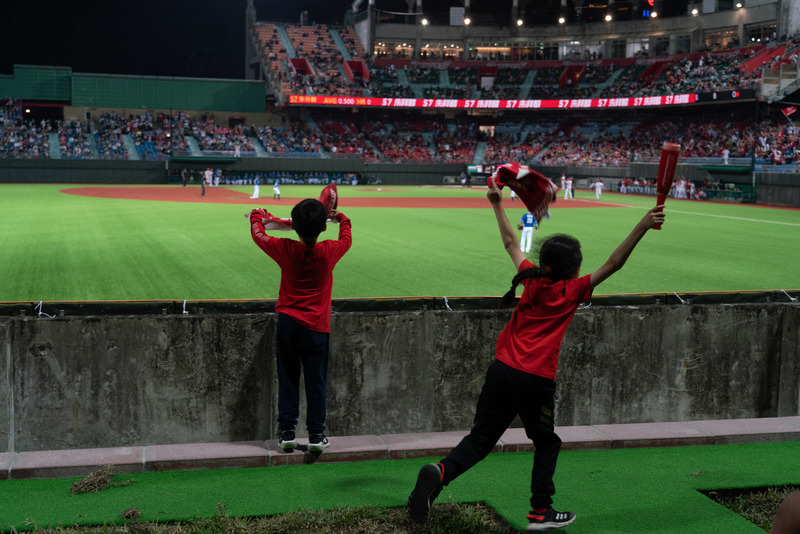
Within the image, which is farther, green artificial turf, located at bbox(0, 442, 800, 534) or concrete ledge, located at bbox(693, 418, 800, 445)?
concrete ledge, located at bbox(693, 418, 800, 445)

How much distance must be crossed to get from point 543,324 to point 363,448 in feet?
6.52

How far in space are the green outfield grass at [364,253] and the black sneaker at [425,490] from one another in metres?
9.64

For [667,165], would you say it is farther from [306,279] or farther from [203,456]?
[203,456]

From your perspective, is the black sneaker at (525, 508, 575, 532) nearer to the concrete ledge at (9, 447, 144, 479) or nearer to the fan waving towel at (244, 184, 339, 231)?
the fan waving towel at (244, 184, 339, 231)

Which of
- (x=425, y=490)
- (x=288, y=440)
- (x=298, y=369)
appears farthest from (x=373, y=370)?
(x=425, y=490)

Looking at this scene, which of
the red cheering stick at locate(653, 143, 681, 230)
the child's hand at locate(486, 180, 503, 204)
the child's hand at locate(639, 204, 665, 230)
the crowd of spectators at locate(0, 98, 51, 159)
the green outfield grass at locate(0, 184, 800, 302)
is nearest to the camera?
the red cheering stick at locate(653, 143, 681, 230)

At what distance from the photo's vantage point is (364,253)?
20.2 meters

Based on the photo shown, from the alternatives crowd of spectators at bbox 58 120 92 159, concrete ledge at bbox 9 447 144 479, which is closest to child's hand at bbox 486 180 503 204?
concrete ledge at bbox 9 447 144 479

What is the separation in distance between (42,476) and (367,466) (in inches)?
88.5

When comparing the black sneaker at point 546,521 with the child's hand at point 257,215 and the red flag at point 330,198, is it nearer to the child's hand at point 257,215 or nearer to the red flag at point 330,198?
the red flag at point 330,198

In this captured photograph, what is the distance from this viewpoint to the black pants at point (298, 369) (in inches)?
210

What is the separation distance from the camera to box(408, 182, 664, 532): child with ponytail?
4367 millimetres

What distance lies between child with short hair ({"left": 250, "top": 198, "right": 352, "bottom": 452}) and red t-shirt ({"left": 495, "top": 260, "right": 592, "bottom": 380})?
4.79ft

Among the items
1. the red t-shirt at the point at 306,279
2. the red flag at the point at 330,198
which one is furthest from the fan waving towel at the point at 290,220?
the red t-shirt at the point at 306,279
